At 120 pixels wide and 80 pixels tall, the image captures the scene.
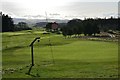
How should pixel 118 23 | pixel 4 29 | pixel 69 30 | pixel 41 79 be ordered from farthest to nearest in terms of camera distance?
pixel 118 23 → pixel 4 29 → pixel 69 30 → pixel 41 79

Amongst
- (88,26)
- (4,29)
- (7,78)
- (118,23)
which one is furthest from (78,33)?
(7,78)

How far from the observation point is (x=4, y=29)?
130375 millimetres

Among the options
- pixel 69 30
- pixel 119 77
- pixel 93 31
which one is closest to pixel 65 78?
pixel 119 77

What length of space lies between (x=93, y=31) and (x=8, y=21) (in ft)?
134

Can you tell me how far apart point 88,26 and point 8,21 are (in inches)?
1544

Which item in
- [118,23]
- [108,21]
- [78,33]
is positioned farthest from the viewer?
[108,21]

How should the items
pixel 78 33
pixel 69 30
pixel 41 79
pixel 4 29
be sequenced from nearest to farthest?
pixel 41 79 → pixel 69 30 → pixel 78 33 → pixel 4 29

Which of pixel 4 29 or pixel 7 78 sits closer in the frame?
pixel 7 78

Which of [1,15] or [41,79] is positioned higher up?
[1,15]

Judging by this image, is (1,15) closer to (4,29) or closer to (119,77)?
(4,29)

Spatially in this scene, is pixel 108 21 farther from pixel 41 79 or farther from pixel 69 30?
pixel 41 79

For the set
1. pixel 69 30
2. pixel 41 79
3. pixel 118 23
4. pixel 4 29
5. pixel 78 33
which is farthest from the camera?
pixel 118 23

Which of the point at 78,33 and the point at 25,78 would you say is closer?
the point at 25,78

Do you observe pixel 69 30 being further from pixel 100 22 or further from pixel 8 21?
pixel 100 22
